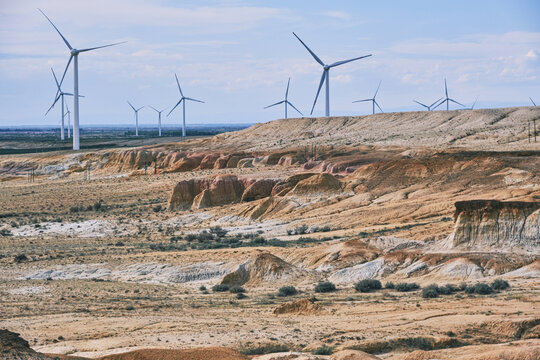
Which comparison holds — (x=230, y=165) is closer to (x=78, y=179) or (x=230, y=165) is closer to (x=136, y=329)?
(x=78, y=179)

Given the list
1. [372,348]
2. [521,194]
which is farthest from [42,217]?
[372,348]

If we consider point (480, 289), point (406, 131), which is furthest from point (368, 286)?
point (406, 131)

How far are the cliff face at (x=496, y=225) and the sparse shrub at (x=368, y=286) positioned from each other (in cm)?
667

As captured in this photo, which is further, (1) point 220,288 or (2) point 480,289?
(1) point 220,288

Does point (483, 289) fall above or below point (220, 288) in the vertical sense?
above

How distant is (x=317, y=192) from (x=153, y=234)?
16.0m

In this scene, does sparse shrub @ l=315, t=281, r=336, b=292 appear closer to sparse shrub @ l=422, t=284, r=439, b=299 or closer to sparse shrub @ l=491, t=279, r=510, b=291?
sparse shrub @ l=422, t=284, r=439, b=299

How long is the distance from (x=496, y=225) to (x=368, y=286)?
9.08m

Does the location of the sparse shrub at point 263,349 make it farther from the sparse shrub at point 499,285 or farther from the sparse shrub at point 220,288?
the sparse shrub at point 220,288

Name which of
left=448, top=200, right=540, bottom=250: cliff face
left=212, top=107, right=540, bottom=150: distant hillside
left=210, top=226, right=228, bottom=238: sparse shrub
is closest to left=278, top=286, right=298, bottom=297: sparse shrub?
left=448, top=200, right=540, bottom=250: cliff face

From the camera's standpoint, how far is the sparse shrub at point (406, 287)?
3694cm

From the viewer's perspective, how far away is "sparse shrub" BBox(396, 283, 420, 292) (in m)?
36.9

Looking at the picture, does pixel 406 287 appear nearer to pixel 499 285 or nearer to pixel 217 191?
pixel 499 285

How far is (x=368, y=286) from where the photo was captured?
38000mm
